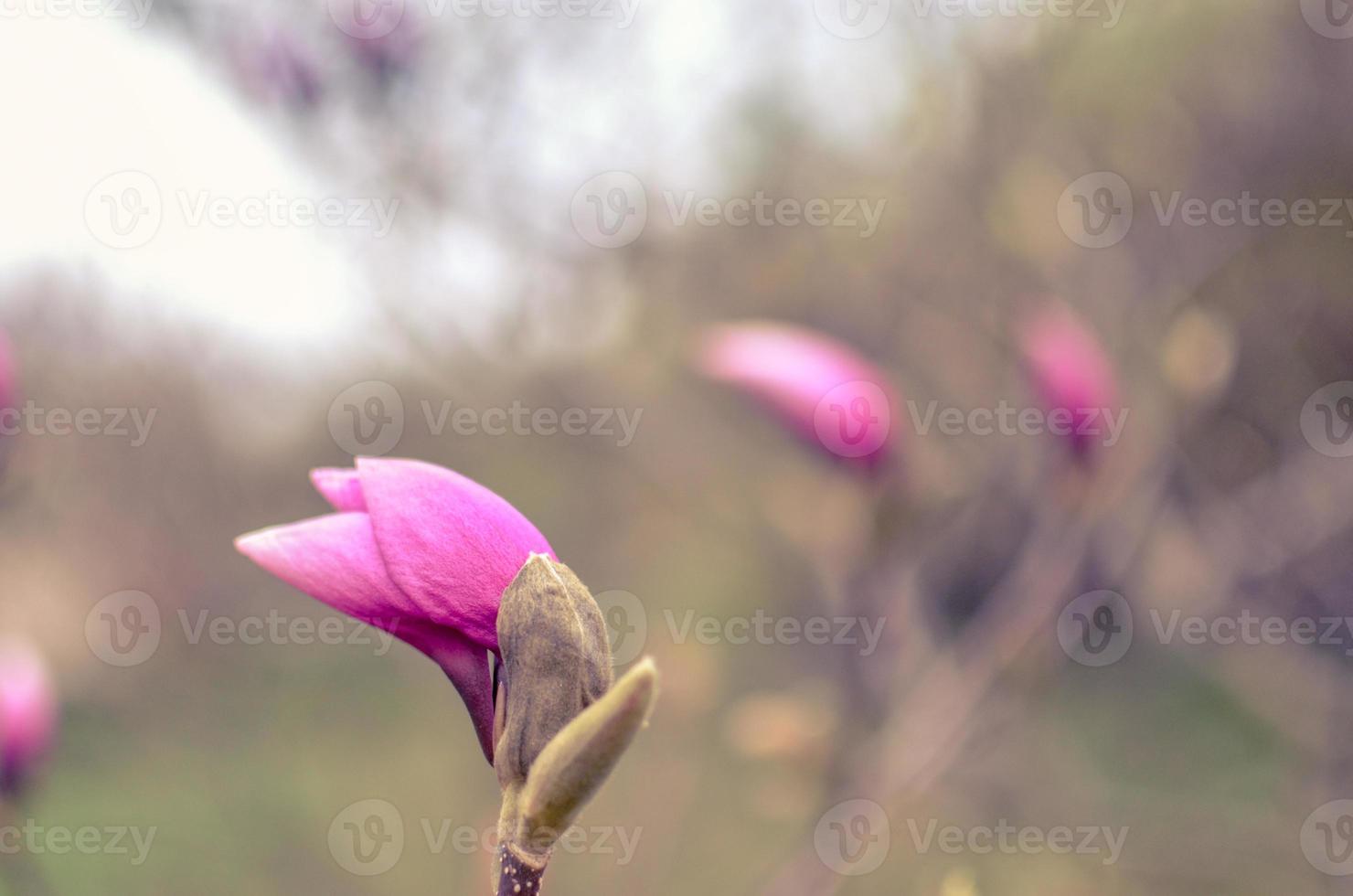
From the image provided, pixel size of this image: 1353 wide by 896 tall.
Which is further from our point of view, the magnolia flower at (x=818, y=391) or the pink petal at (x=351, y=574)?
the magnolia flower at (x=818, y=391)

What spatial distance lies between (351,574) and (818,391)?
0.80m

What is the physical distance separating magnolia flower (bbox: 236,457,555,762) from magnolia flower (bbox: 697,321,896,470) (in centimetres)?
76

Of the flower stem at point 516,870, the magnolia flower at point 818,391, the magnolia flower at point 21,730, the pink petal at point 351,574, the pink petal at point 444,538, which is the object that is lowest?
the magnolia flower at point 21,730

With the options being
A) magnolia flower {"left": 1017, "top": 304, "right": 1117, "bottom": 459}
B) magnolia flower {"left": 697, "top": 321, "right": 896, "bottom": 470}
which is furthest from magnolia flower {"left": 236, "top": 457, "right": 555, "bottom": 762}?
magnolia flower {"left": 1017, "top": 304, "right": 1117, "bottom": 459}

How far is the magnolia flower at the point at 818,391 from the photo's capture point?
122 centimetres

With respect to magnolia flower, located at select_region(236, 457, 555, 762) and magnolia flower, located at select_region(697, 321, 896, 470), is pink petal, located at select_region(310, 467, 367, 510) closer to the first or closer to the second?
magnolia flower, located at select_region(236, 457, 555, 762)

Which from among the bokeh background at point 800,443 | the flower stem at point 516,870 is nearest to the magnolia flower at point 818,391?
the bokeh background at point 800,443

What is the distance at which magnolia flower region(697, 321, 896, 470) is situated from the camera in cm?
122

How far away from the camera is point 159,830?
10.3 ft

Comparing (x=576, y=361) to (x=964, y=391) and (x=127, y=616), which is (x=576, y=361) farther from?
(x=127, y=616)

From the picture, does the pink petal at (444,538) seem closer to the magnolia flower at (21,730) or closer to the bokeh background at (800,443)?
the bokeh background at (800,443)

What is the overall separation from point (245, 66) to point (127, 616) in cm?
194

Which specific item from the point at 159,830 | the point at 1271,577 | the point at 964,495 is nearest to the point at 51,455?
the point at 159,830

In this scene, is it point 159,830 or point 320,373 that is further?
point 159,830
